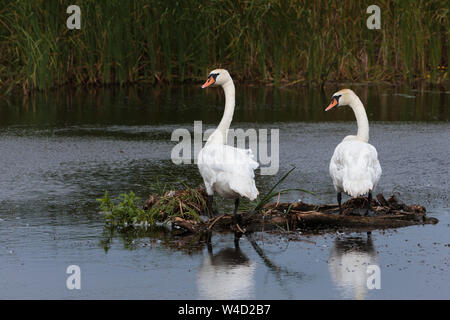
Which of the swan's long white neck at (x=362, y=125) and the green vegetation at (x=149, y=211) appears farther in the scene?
the swan's long white neck at (x=362, y=125)

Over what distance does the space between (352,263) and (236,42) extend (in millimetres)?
14025

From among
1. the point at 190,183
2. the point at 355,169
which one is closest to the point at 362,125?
the point at 355,169

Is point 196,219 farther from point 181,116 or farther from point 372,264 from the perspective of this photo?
point 181,116

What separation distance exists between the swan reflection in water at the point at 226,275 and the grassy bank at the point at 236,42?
12.3 meters

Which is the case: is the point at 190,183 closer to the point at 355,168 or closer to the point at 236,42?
the point at 355,168

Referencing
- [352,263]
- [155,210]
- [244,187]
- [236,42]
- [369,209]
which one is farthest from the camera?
[236,42]

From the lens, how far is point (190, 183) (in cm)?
986

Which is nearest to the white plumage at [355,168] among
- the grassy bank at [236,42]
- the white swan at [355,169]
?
the white swan at [355,169]

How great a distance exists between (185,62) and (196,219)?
14.5m

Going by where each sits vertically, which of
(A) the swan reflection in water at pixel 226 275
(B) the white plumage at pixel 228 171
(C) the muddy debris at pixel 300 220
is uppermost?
(B) the white plumage at pixel 228 171

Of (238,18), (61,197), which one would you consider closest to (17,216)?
(61,197)

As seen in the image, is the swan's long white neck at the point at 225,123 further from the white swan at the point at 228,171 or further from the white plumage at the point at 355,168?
the white plumage at the point at 355,168

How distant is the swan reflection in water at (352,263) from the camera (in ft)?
19.4

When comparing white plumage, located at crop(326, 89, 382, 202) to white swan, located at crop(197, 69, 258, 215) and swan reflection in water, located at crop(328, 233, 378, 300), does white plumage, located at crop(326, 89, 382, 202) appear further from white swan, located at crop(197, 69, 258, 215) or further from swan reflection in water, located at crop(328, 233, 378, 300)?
white swan, located at crop(197, 69, 258, 215)
